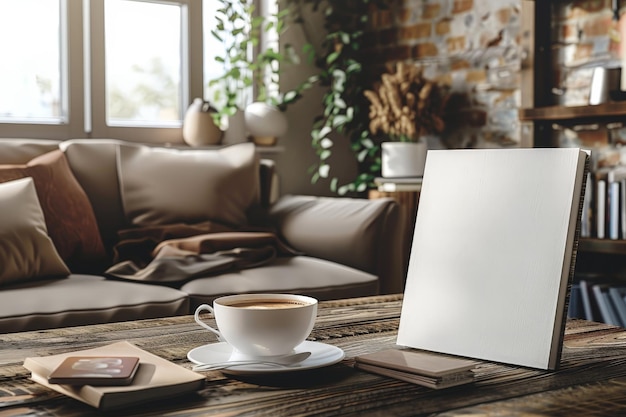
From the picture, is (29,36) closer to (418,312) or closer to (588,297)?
(588,297)

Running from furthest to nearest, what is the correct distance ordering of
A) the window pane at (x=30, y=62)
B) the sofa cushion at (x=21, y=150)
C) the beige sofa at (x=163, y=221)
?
the window pane at (x=30, y=62), the sofa cushion at (x=21, y=150), the beige sofa at (x=163, y=221)

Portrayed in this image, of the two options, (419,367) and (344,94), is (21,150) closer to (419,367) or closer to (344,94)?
(344,94)

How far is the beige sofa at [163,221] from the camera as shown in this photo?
2191mm

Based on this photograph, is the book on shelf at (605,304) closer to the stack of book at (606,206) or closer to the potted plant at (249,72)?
the stack of book at (606,206)

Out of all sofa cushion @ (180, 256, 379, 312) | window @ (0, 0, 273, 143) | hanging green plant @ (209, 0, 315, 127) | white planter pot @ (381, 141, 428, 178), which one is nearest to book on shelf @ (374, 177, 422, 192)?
white planter pot @ (381, 141, 428, 178)

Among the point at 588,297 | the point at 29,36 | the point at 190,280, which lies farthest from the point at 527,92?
the point at 29,36

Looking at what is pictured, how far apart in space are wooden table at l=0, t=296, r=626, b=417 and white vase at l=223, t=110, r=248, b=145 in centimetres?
272

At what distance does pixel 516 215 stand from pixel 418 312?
7.5 inches

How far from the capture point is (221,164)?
9.99 feet

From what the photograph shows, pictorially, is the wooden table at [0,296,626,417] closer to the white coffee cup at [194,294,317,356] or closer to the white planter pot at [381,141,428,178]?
the white coffee cup at [194,294,317,356]

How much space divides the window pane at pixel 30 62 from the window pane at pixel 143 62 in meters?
0.24

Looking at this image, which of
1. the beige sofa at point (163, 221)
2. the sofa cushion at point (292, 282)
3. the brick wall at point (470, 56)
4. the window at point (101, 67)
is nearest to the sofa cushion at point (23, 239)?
the beige sofa at point (163, 221)

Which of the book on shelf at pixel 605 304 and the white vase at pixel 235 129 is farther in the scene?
the white vase at pixel 235 129

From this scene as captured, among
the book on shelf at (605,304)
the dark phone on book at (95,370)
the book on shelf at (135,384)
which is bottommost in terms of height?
the book on shelf at (605,304)
